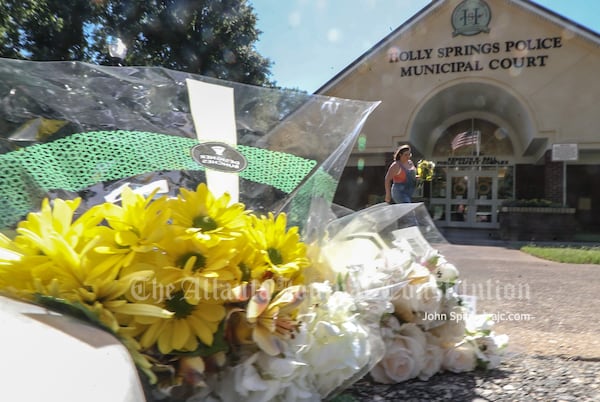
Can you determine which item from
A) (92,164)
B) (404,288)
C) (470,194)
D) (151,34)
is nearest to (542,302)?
(404,288)

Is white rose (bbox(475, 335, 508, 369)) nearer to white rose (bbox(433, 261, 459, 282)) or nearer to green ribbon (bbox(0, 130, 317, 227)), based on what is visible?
white rose (bbox(433, 261, 459, 282))

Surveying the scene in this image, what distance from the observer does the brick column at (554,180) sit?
14242mm

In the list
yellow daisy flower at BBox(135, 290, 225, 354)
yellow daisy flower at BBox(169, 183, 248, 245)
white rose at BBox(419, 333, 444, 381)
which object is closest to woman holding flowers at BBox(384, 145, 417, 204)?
white rose at BBox(419, 333, 444, 381)

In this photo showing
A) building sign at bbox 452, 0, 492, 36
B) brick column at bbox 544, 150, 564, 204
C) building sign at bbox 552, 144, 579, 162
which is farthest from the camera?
building sign at bbox 452, 0, 492, 36

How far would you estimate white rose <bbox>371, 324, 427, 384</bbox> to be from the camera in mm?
1770

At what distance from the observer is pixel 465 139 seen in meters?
16.3

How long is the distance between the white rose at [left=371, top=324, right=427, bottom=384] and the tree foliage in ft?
41.6

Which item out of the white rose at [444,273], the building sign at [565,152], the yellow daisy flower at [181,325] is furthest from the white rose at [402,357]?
the building sign at [565,152]

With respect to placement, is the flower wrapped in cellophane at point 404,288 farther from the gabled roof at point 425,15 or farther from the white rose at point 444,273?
the gabled roof at point 425,15

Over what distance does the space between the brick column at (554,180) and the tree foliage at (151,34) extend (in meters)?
9.93

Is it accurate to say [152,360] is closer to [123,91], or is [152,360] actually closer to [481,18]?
[123,91]

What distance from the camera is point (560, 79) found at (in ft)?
46.6

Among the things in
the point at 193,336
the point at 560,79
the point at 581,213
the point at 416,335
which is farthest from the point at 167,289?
the point at 581,213

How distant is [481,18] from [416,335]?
15870 millimetres
